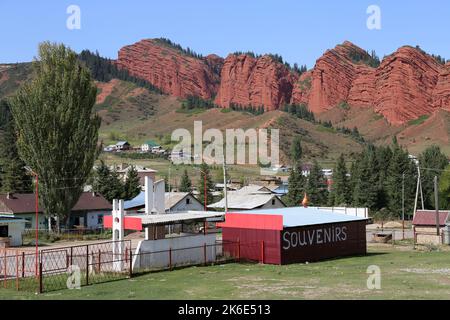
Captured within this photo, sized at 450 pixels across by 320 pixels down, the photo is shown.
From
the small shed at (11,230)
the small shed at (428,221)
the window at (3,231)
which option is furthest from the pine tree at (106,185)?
the small shed at (428,221)

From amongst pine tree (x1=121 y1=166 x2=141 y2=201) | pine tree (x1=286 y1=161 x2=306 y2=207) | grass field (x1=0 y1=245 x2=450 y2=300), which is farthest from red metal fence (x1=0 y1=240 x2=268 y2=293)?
pine tree (x1=286 y1=161 x2=306 y2=207)

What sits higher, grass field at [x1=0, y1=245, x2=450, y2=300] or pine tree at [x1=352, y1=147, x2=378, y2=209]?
pine tree at [x1=352, y1=147, x2=378, y2=209]

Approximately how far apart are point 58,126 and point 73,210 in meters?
12.0

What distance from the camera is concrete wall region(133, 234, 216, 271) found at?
29.0 meters

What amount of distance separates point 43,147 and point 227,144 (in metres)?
123

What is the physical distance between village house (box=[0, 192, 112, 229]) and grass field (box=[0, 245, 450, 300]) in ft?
111

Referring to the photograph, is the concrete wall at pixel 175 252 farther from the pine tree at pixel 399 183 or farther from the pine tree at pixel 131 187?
the pine tree at pixel 399 183

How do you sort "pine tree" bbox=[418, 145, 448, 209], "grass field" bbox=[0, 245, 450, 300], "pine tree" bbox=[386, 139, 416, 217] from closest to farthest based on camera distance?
"grass field" bbox=[0, 245, 450, 300]
"pine tree" bbox=[386, 139, 416, 217]
"pine tree" bbox=[418, 145, 448, 209]

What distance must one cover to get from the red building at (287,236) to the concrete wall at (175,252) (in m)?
1.82

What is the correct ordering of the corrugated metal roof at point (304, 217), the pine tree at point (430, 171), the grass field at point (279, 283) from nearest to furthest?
the grass field at point (279, 283) → the corrugated metal roof at point (304, 217) → the pine tree at point (430, 171)

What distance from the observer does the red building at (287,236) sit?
32031mm

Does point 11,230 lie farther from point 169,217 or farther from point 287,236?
point 287,236

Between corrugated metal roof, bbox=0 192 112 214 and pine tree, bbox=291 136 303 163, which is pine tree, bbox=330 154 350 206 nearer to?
corrugated metal roof, bbox=0 192 112 214

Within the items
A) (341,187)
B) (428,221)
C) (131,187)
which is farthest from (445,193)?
(131,187)
